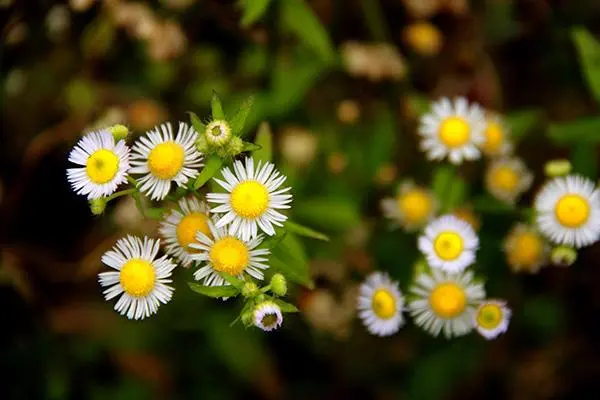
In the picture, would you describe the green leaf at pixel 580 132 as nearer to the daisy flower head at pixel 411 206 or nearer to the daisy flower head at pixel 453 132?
the daisy flower head at pixel 453 132

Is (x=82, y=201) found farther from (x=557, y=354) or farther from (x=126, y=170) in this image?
(x=557, y=354)

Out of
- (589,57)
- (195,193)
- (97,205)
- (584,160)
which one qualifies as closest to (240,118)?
(195,193)

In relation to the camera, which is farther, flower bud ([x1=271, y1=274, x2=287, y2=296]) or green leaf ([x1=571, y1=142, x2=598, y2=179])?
green leaf ([x1=571, y1=142, x2=598, y2=179])

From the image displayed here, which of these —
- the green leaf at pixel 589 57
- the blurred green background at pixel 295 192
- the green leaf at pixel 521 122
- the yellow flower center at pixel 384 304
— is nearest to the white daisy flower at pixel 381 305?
the yellow flower center at pixel 384 304

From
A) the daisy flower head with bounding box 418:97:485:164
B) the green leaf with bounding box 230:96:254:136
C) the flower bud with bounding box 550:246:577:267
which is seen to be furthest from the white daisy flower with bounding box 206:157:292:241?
the flower bud with bounding box 550:246:577:267

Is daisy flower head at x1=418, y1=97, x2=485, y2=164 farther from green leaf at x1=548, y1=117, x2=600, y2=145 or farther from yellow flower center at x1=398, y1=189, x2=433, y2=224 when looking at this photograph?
green leaf at x1=548, y1=117, x2=600, y2=145

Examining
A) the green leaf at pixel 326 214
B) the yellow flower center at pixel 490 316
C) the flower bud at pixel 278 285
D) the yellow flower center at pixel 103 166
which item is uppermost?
the green leaf at pixel 326 214
